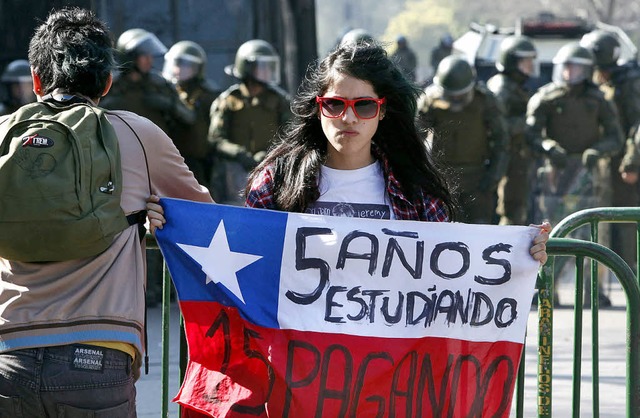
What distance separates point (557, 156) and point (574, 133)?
0.30m

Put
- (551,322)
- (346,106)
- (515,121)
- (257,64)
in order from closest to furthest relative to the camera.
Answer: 1. (346,106)
2. (551,322)
3. (257,64)
4. (515,121)

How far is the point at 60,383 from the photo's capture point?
370cm

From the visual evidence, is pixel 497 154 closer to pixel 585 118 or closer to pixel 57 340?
pixel 585 118

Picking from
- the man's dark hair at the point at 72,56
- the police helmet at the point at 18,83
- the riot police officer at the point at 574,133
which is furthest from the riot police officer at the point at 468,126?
the man's dark hair at the point at 72,56

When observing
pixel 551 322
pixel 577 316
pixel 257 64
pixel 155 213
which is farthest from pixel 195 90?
pixel 155 213

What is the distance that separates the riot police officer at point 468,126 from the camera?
11844 mm

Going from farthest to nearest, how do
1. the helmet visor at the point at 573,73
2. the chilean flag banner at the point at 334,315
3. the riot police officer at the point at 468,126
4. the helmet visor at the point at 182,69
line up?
the helmet visor at the point at 182,69 < the helmet visor at the point at 573,73 < the riot police officer at the point at 468,126 < the chilean flag banner at the point at 334,315

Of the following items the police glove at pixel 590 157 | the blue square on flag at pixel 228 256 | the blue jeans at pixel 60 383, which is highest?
the police glove at pixel 590 157

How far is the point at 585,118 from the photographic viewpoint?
1244 cm

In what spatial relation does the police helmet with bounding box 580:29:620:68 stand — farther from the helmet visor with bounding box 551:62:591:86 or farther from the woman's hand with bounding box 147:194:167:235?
the woman's hand with bounding box 147:194:167:235

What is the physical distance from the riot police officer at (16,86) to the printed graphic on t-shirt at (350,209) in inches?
305

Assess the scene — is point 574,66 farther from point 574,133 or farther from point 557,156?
point 557,156

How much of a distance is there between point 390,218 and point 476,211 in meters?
7.82

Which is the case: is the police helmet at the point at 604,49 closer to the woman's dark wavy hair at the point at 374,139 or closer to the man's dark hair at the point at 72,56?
the woman's dark wavy hair at the point at 374,139
